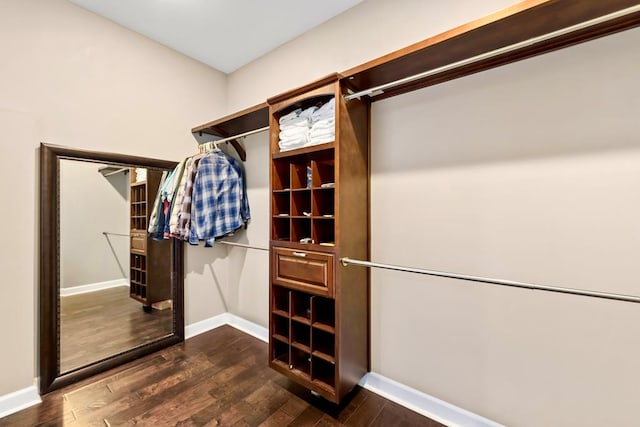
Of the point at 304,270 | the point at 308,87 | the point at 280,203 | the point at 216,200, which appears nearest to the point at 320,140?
the point at 308,87

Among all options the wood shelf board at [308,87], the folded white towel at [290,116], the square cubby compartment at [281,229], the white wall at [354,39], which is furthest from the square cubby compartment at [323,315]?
the white wall at [354,39]

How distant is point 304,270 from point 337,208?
0.48 m

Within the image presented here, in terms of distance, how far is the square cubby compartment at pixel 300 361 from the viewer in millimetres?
1826

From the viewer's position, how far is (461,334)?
1567 millimetres

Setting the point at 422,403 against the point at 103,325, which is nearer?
Answer: the point at 422,403

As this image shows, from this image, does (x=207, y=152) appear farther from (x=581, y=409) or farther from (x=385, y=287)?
(x=581, y=409)

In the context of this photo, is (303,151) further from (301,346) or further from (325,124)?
(301,346)

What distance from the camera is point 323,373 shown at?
1794 mm

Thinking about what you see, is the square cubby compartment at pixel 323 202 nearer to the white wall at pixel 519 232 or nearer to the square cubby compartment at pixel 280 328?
the white wall at pixel 519 232

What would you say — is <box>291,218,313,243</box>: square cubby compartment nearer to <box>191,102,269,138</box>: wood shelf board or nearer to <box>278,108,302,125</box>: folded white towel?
<box>278,108,302,125</box>: folded white towel

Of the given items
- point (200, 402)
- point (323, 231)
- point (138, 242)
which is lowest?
point (200, 402)

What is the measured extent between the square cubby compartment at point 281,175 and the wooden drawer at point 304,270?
0.47 m

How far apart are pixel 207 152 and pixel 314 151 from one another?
1.30 meters

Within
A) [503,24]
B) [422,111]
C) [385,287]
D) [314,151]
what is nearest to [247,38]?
[314,151]
